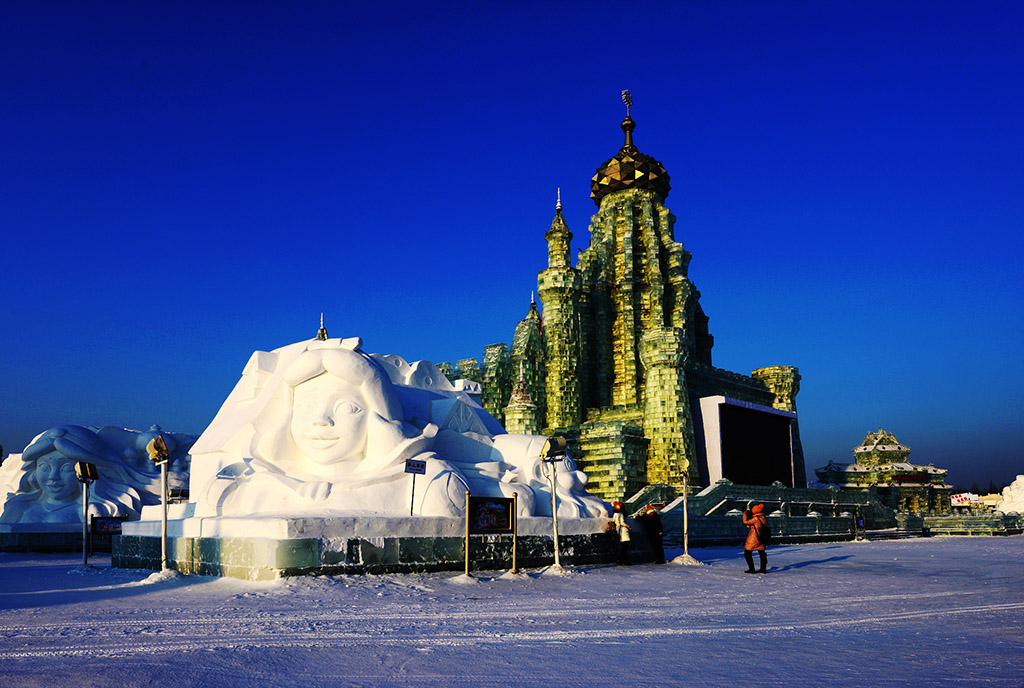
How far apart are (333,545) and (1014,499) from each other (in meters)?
36.2

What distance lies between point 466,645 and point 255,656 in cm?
124

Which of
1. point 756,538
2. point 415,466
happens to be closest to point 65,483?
point 415,466

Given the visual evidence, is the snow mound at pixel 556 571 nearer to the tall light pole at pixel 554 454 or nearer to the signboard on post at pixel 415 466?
the tall light pole at pixel 554 454

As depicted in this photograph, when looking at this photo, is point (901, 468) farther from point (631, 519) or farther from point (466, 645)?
point (466, 645)

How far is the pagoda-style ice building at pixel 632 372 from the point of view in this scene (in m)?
28.6

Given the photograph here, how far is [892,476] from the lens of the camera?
40688mm

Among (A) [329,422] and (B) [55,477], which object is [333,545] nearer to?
(A) [329,422]

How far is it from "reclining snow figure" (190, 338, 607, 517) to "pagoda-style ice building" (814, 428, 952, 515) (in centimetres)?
3314

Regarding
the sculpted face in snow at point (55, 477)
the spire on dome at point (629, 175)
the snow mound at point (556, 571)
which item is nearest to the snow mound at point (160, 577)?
the snow mound at point (556, 571)

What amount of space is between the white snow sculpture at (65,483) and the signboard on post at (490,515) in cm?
1044

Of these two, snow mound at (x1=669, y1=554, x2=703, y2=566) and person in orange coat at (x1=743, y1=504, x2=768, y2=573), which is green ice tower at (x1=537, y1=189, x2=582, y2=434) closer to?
snow mound at (x1=669, y1=554, x2=703, y2=566)

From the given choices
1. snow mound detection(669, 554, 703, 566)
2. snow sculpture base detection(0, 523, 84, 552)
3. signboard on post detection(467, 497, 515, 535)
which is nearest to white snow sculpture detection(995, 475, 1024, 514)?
snow mound detection(669, 554, 703, 566)

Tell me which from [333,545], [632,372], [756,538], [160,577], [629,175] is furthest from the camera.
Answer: [629,175]

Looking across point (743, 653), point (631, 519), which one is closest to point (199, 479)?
point (631, 519)
